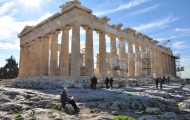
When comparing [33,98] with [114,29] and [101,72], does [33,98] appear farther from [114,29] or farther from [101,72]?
[114,29]

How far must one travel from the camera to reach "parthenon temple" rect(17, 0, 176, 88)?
22.0m

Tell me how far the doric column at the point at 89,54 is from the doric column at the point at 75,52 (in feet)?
6.08

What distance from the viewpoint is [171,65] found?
170 ft

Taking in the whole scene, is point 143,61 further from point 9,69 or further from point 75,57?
point 9,69

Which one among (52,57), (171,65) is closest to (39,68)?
(52,57)

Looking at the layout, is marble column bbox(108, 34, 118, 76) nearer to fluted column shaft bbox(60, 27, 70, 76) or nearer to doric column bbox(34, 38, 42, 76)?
fluted column shaft bbox(60, 27, 70, 76)

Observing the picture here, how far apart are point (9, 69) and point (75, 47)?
111 feet

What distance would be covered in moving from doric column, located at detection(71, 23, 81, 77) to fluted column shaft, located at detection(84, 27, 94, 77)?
6.10 ft

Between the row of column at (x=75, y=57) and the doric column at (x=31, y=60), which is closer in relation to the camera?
the row of column at (x=75, y=57)

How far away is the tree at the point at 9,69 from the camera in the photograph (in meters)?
46.6

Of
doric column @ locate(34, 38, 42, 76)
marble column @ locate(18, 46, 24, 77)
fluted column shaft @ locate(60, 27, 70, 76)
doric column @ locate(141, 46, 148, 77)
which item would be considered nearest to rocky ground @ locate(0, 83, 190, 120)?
fluted column shaft @ locate(60, 27, 70, 76)

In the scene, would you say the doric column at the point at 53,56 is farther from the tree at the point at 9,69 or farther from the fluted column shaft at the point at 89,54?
the tree at the point at 9,69

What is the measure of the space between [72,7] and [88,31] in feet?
12.4

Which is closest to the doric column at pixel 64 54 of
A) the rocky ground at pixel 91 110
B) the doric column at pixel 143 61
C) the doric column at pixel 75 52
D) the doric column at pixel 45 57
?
the doric column at pixel 75 52
